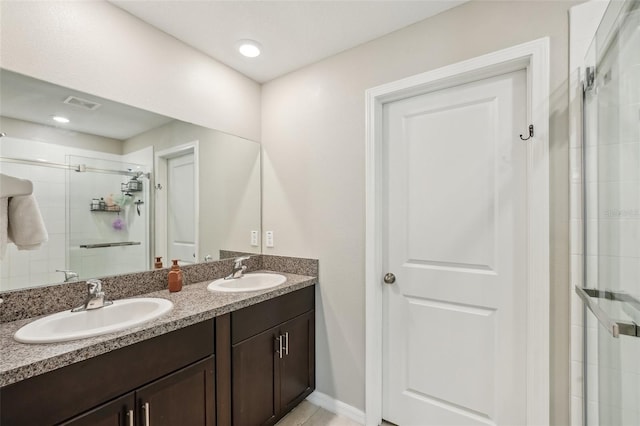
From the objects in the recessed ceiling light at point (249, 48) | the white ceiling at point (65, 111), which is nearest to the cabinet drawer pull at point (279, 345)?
the white ceiling at point (65, 111)

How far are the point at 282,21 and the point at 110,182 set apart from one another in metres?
1.29

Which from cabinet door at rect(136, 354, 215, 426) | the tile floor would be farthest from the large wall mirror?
the tile floor

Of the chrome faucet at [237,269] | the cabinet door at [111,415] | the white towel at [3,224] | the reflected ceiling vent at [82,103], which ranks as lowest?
the cabinet door at [111,415]

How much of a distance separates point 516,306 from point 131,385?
1.73 m

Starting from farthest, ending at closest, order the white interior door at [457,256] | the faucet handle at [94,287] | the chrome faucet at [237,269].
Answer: the chrome faucet at [237,269] → the white interior door at [457,256] → the faucet handle at [94,287]

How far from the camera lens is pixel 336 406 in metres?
1.91

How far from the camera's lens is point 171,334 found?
1203 millimetres

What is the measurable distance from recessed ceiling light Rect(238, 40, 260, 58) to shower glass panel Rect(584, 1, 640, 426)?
1690 mm

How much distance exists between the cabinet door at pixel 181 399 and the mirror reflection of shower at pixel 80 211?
2.19 feet

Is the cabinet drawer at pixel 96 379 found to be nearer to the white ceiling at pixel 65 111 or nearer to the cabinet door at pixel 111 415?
the cabinet door at pixel 111 415

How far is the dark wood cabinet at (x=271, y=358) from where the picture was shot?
1.49m

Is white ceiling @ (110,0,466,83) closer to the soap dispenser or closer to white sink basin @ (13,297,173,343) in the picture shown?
the soap dispenser

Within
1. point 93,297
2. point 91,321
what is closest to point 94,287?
point 93,297

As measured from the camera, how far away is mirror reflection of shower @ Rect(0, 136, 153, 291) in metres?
1.24
